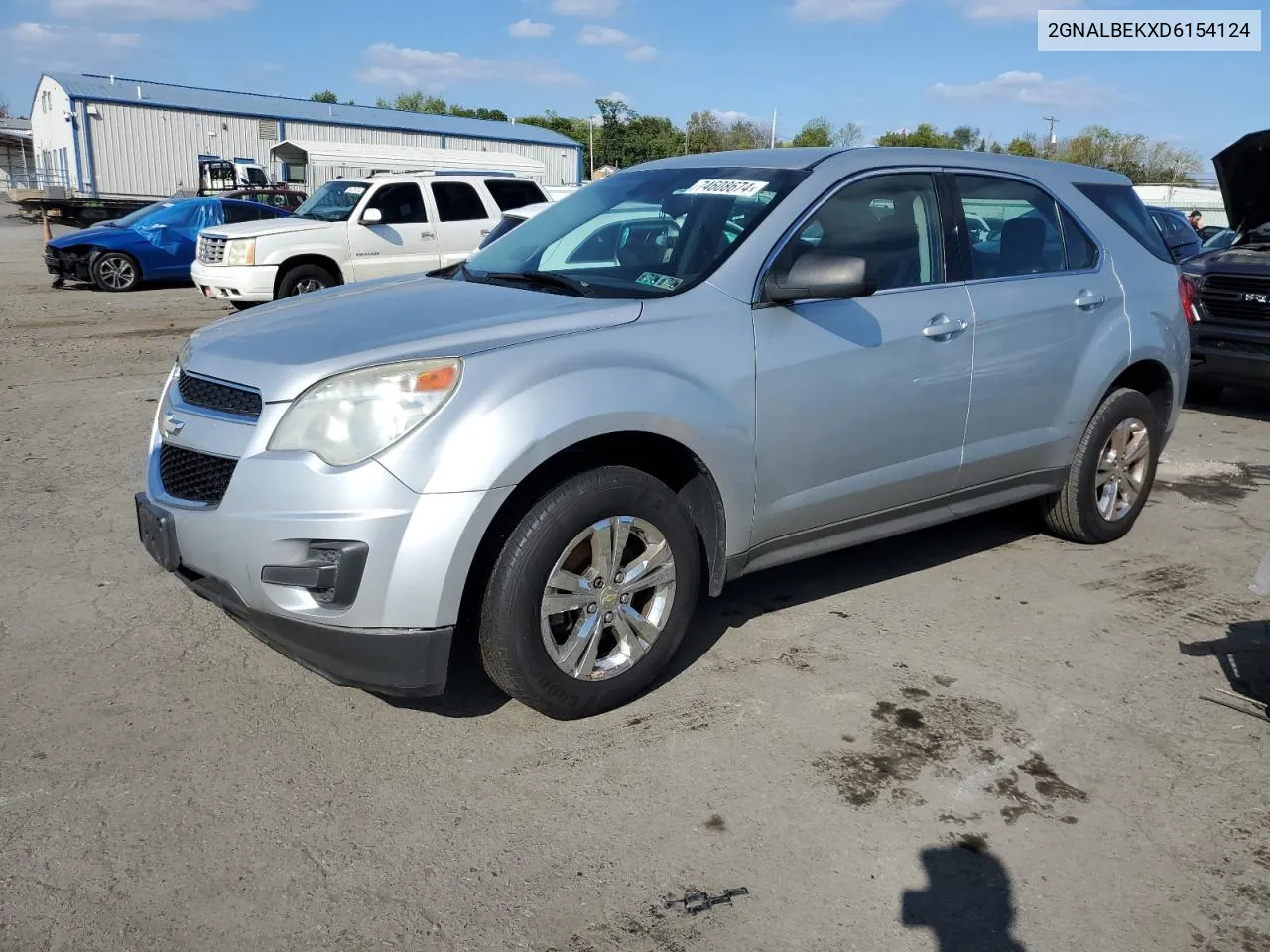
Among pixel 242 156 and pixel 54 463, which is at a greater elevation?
pixel 242 156

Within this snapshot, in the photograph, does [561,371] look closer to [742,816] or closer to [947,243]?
[742,816]

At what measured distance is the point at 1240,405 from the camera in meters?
9.80

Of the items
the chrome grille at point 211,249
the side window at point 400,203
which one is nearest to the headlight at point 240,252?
the chrome grille at point 211,249

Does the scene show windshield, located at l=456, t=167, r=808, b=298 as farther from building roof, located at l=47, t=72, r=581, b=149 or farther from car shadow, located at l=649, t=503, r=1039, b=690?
building roof, located at l=47, t=72, r=581, b=149

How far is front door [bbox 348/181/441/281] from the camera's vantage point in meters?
12.7

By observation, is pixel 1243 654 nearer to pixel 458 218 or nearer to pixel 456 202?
pixel 458 218

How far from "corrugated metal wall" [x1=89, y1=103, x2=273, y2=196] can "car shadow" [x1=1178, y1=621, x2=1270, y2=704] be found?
4556 cm

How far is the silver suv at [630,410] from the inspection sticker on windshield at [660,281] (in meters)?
0.02

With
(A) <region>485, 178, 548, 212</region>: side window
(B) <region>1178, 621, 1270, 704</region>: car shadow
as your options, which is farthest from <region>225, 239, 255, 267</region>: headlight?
(B) <region>1178, 621, 1270, 704</region>: car shadow

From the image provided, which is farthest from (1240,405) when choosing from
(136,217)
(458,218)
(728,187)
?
(136,217)

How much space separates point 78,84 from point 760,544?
51.1 m

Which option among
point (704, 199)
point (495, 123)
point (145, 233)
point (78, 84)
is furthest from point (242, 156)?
point (704, 199)

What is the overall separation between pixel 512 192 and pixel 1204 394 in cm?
838

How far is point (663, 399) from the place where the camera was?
335 centimetres
